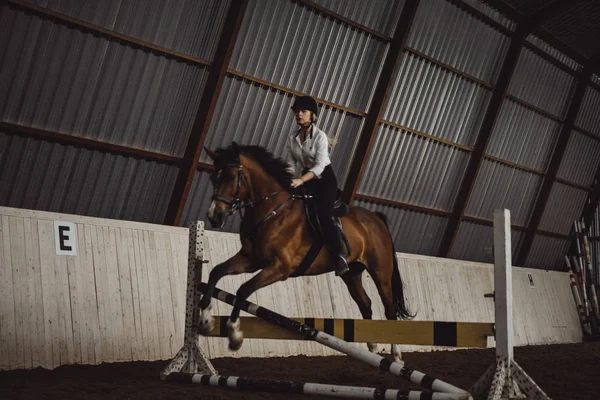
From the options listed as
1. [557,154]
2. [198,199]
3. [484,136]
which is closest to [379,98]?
[484,136]

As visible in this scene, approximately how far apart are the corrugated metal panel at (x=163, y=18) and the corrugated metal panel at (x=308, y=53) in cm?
44

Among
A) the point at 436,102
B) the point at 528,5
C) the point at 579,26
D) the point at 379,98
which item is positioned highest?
the point at 579,26

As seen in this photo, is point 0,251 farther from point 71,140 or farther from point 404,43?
point 404,43

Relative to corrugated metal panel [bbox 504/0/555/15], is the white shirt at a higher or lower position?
lower

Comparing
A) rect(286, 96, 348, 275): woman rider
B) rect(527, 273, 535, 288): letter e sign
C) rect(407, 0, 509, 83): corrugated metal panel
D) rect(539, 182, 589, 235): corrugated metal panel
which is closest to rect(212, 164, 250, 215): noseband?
rect(286, 96, 348, 275): woman rider

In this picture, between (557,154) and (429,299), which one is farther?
(557,154)

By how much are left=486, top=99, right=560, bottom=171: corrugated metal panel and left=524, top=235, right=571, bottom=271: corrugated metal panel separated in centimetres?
205

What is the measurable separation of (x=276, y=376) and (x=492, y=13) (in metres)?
8.87

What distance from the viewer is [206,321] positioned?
589 cm

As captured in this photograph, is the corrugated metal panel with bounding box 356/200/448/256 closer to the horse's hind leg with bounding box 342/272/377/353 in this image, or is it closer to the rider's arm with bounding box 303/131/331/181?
the horse's hind leg with bounding box 342/272/377/353

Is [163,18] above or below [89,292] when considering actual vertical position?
above

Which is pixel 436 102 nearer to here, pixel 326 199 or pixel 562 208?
pixel 562 208

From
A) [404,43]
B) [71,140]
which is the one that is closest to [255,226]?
[71,140]

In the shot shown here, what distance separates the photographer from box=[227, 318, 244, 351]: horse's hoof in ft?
18.2
